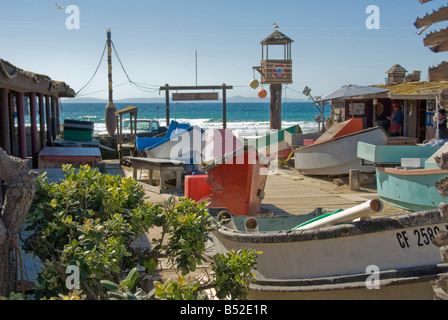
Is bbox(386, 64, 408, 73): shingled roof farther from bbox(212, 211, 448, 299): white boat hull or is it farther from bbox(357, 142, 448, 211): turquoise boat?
bbox(212, 211, 448, 299): white boat hull

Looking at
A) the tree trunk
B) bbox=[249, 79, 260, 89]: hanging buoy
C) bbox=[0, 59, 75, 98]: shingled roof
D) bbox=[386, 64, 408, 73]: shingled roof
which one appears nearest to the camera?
the tree trunk

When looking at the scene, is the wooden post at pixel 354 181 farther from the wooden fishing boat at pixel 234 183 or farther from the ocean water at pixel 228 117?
the ocean water at pixel 228 117

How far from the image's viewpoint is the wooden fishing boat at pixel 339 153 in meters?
14.4

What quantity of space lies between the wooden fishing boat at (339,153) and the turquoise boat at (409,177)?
91.4 inches

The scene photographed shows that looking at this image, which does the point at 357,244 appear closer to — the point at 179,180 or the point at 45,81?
the point at 179,180

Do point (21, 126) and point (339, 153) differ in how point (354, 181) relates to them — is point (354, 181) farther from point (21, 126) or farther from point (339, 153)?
point (21, 126)

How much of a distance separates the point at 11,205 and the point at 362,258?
10.6 ft

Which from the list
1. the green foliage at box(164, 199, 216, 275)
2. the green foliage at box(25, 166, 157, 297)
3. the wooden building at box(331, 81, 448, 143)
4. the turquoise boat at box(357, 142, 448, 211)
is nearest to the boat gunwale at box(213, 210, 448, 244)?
→ the green foliage at box(164, 199, 216, 275)

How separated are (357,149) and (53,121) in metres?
13.5

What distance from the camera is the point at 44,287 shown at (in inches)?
132

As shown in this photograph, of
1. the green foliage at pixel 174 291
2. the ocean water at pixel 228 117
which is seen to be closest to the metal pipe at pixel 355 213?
the green foliage at pixel 174 291

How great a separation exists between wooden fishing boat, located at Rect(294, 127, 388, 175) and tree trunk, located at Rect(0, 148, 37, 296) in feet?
39.8

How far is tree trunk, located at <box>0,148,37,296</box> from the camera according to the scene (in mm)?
3516

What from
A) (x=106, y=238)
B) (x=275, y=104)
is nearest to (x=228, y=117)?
(x=275, y=104)
